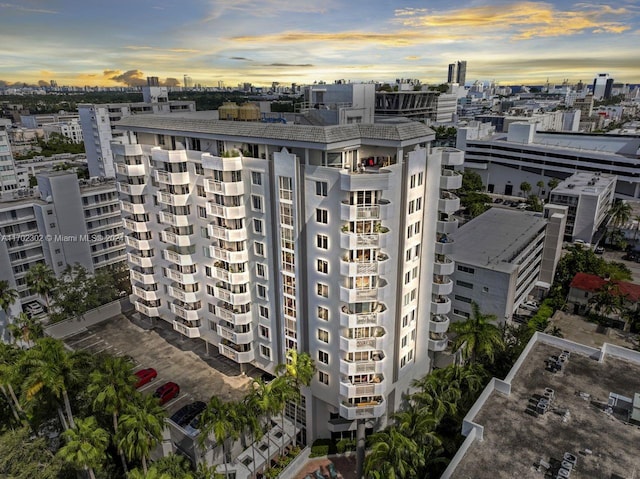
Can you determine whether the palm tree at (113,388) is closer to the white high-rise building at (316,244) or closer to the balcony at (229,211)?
the white high-rise building at (316,244)

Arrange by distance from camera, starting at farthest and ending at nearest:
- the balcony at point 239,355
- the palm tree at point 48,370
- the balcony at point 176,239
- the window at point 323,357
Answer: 1. the balcony at point 176,239
2. the balcony at point 239,355
3. the window at point 323,357
4. the palm tree at point 48,370

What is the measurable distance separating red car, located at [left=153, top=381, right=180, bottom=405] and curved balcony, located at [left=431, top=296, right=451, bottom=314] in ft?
111

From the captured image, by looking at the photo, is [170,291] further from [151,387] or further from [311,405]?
[311,405]

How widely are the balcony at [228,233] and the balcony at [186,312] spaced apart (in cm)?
1409

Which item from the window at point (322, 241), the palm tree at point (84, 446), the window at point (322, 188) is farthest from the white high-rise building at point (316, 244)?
the palm tree at point (84, 446)

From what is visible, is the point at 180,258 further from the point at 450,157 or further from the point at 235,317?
the point at 450,157

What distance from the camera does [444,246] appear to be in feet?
165

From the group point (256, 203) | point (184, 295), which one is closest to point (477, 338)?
point (256, 203)

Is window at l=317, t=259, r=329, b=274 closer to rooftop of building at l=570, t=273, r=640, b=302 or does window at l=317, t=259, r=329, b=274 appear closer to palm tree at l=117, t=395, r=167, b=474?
palm tree at l=117, t=395, r=167, b=474

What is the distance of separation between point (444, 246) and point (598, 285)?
47862mm

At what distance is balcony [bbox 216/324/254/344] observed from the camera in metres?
53.7

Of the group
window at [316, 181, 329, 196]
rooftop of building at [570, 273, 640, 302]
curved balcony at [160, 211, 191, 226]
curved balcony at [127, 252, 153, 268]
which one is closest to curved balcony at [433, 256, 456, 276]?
window at [316, 181, 329, 196]

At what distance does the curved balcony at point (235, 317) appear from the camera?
52.9m

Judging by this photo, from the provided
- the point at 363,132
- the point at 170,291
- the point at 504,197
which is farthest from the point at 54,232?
the point at 504,197
